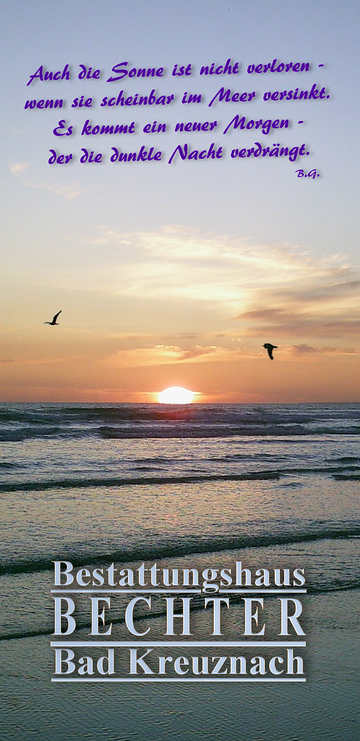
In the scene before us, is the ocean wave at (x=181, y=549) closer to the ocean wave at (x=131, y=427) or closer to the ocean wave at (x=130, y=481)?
the ocean wave at (x=130, y=481)

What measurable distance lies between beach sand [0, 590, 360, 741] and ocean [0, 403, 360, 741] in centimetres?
1

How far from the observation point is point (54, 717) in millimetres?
4281

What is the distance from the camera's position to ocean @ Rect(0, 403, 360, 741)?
432 cm

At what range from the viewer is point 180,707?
175 inches

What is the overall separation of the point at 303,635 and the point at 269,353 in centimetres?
934

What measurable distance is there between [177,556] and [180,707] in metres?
3.95

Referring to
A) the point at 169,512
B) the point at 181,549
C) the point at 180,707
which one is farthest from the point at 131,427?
the point at 180,707

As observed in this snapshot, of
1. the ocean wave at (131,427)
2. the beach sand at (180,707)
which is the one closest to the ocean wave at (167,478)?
the beach sand at (180,707)

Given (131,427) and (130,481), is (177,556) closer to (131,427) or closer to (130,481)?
(130,481)

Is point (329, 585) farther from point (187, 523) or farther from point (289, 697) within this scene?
point (187, 523)

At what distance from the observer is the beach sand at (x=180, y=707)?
406 centimetres

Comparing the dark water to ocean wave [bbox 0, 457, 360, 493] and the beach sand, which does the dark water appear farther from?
the beach sand

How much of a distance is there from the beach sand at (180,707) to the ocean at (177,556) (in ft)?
0.04

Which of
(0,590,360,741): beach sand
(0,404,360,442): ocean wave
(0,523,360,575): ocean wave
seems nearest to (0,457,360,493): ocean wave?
(0,523,360,575): ocean wave
